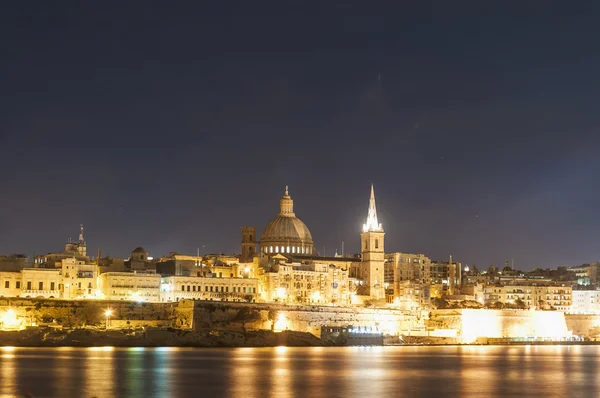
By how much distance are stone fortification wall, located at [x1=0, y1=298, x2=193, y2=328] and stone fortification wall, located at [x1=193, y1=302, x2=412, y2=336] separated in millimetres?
1760

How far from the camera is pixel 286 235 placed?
102812mm

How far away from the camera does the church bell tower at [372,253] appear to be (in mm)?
99625

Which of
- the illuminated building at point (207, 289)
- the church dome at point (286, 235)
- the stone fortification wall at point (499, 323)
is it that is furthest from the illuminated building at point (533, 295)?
the illuminated building at point (207, 289)

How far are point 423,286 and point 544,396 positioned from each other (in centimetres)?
5913

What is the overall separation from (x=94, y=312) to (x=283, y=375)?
32.4 m

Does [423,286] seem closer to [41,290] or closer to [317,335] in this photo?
[317,335]

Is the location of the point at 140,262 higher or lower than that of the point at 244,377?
higher

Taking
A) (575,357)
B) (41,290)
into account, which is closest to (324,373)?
(575,357)

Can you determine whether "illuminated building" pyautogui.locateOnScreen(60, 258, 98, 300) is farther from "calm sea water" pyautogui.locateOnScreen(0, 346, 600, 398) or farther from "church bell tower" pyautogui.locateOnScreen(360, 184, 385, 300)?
"church bell tower" pyautogui.locateOnScreen(360, 184, 385, 300)

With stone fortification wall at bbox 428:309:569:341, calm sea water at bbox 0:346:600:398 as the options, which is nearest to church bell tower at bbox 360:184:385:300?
stone fortification wall at bbox 428:309:569:341

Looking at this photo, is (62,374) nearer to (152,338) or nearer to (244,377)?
(244,377)

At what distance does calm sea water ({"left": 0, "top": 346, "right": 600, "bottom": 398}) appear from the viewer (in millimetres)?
37531

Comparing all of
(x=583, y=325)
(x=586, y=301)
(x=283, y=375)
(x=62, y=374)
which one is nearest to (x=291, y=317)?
(x=583, y=325)

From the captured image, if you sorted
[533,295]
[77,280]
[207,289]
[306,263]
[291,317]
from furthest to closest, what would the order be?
[533,295] → [306,263] → [207,289] → [291,317] → [77,280]
